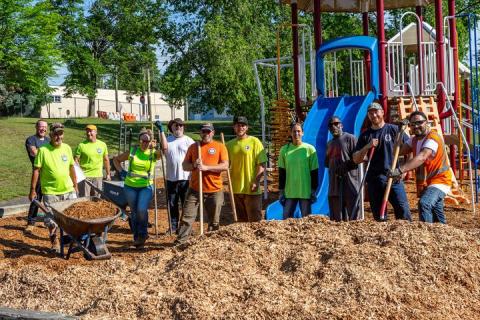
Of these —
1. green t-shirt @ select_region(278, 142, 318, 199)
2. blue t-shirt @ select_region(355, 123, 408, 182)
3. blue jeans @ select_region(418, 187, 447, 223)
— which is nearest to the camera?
blue jeans @ select_region(418, 187, 447, 223)

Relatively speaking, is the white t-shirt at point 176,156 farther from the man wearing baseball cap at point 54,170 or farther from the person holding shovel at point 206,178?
the man wearing baseball cap at point 54,170

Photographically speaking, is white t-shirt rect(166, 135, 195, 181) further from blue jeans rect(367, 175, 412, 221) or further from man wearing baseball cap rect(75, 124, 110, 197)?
blue jeans rect(367, 175, 412, 221)

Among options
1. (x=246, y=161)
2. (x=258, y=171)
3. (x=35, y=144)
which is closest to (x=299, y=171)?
(x=258, y=171)

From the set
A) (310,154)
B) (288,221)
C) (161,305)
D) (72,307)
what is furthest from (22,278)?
(310,154)

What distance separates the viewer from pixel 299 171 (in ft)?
29.7

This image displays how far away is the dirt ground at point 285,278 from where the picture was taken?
5.60 meters

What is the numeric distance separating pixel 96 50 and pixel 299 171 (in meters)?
49.5

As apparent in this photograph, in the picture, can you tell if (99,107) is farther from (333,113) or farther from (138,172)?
(138,172)

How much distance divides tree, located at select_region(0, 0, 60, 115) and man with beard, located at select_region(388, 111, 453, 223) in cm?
3367

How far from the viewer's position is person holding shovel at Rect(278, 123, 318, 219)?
29.7 ft

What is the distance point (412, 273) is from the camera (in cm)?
Answer: 593

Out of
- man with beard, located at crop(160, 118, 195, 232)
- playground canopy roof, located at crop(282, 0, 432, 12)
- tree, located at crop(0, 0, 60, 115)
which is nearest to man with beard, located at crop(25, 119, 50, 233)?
man with beard, located at crop(160, 118, 195, 232)

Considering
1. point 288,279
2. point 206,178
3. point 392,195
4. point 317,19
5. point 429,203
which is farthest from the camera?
point 317,19

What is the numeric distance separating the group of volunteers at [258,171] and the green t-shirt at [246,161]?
1cm
